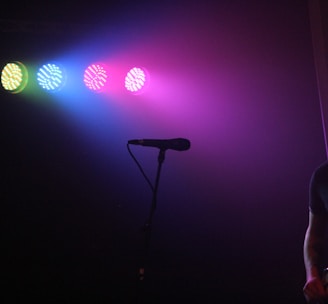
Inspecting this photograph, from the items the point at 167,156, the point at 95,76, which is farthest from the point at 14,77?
the point at 167,156

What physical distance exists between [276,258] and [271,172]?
65 centimetres

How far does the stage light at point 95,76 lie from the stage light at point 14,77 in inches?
15.9

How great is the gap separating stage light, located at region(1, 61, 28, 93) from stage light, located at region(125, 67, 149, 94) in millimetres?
700

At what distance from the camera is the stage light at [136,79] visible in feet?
8.33

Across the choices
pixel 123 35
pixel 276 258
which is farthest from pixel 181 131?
pixel 276 258

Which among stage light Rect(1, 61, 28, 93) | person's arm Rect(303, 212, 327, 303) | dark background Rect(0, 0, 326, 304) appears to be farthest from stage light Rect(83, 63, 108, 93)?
person's arm Rect(303, 212, 327, 303)

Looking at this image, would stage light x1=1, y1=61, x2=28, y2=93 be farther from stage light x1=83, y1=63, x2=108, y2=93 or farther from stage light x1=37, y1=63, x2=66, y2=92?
stage light x1=83, y1=63, x2=108, y2=93

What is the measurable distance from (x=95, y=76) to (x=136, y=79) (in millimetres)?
296

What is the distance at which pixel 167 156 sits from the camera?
278 cm

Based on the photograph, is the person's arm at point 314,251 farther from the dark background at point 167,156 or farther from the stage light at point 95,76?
the stage light at point 95,76

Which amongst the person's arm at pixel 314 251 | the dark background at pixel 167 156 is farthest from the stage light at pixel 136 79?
the person's arm at pixel 314 251

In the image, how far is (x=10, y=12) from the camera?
246 centimetres

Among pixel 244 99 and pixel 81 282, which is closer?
pixel 81 282

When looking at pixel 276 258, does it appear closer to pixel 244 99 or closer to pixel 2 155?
pixel 244 99
